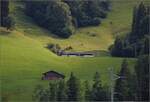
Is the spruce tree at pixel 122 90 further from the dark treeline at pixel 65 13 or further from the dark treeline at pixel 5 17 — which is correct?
the dark treeline at pixel 65 13

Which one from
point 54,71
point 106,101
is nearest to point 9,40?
point 54,71

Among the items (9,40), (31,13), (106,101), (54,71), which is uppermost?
(31,13)

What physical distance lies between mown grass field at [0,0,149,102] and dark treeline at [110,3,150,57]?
99.6 inches

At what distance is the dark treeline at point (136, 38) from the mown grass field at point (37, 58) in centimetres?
253

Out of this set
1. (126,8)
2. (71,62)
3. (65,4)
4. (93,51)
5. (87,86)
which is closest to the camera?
(87,86)

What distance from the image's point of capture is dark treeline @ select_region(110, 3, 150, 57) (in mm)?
46056

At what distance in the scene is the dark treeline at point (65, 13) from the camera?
6316 centimetres

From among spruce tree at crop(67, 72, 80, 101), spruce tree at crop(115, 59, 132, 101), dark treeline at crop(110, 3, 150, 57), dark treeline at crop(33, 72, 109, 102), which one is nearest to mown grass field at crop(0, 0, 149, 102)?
dark treeline at crop(33, 72, 109, 102)

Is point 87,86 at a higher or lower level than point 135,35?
lower

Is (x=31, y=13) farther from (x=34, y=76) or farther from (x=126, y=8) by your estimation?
(x=34, y=76)

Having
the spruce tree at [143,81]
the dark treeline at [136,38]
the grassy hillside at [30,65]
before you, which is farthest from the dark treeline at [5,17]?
the spruce tree at [143,81]

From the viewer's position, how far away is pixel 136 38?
1892 inches

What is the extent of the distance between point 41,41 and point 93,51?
4979 millimetres

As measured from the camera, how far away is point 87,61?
4297 centimetres
